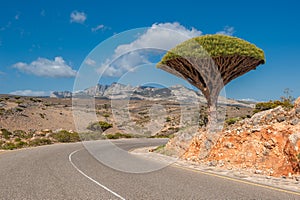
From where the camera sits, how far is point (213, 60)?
1594 cm

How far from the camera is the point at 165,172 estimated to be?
1041cm

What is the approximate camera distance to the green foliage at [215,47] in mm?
15508

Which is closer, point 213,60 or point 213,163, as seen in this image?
point 213,163

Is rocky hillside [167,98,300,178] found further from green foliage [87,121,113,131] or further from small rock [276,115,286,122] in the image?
green foliage [87,121,113,131]

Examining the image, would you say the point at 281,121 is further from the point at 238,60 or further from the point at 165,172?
the point at 165,172

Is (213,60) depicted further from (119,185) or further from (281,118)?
(119,185)

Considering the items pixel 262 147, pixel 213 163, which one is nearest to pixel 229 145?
pixel 213 163

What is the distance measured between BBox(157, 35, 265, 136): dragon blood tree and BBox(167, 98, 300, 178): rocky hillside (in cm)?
227

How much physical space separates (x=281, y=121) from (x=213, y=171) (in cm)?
453

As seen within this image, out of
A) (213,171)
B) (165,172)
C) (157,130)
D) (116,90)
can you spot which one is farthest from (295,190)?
(157,130)

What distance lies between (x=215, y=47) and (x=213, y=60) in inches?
29.6

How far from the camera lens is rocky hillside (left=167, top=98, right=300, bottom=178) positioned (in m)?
9.98

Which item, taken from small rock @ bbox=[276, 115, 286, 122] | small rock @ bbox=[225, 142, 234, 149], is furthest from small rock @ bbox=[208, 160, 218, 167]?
small rock @ bbox=[276, 115, 286, 122]

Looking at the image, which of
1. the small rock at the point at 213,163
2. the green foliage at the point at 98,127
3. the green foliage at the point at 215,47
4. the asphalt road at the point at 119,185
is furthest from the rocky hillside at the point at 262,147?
the green foliage at the point at 98,127
